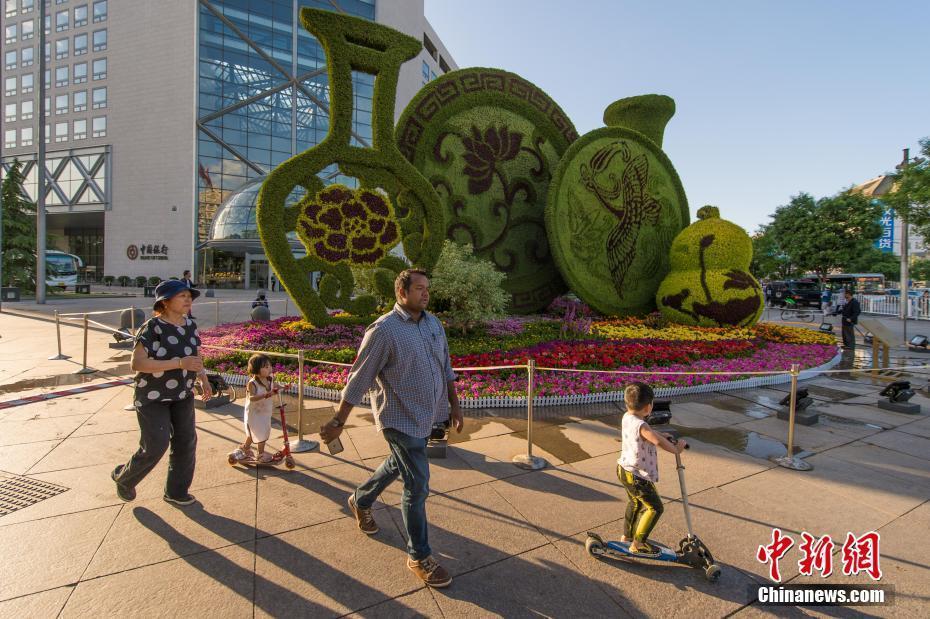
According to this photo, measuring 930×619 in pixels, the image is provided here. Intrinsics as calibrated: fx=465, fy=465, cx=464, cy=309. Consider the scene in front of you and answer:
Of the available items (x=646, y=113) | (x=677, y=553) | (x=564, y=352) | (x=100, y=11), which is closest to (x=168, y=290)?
(x=677, y=553)

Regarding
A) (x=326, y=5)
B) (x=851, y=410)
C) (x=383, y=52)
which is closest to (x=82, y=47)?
(x=326, y=5)

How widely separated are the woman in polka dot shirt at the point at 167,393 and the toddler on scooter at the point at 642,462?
3149 millimetres

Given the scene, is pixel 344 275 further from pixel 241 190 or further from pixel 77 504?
pixel 241 190

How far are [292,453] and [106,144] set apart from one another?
53.2 meters

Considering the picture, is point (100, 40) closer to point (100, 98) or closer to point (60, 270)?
point (100, 98)

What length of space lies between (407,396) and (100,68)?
58948mm

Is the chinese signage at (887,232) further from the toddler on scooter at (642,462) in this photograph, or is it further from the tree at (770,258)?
the toddler on scooter at (642,462)

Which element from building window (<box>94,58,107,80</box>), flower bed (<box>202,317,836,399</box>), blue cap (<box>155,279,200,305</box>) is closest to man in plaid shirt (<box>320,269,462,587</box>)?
blue cap (<box>155,279,200,305</box>)

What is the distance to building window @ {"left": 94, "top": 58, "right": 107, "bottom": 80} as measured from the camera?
145ft

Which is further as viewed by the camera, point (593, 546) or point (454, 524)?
point (454, 524)

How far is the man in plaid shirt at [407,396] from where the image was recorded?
281 centimetres

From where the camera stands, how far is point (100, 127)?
4441 cm

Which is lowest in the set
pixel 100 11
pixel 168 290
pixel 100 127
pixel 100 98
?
pixel 168 290
